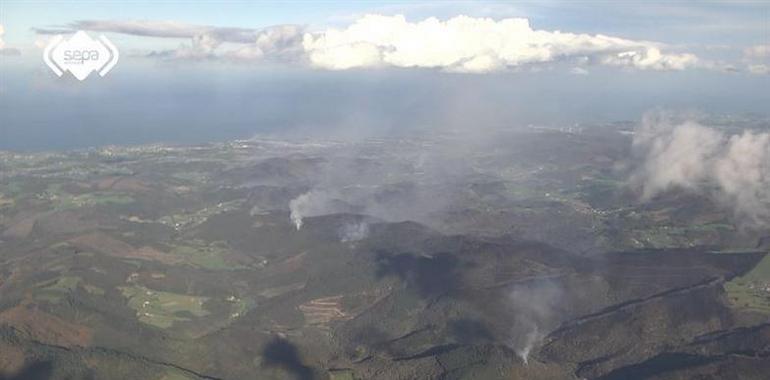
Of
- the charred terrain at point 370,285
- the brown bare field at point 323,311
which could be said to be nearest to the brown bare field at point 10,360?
the charred terrain at point 370,285

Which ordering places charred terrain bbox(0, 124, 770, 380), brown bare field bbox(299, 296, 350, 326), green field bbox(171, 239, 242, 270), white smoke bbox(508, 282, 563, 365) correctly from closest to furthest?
charred terrain bbox(0, 124, 770, 380) < white smoke bbox(508, 282, 563, 365) < brown bare field bbox(299, 296, 350, 326) < green field bbox(171, 239, 242, 270)

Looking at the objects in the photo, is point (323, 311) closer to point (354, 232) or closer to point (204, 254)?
point (354, 232)

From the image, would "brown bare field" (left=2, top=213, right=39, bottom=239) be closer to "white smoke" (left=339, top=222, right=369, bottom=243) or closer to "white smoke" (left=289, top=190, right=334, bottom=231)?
"white smoke" (left=289, top=190, right=334, bottom=231)

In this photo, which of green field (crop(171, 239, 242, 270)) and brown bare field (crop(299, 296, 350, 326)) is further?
green field (crop(171, 239, 242, 270))

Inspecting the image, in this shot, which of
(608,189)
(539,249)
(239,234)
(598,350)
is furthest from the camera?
(608,189)

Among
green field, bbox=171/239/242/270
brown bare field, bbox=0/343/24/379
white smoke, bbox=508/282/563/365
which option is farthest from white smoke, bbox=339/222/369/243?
brown bare field, bbox=0/343/24/379

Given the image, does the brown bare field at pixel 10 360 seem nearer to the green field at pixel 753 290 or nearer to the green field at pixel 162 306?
the green field at pixel 162 306

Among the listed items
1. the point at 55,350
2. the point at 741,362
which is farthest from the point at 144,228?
the point at 741,362

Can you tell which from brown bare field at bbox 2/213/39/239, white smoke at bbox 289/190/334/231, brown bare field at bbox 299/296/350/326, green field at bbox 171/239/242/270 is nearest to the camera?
brown bare field at bbox 299/296/350/326

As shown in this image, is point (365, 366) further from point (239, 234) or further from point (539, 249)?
point (239, 234)
